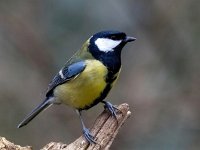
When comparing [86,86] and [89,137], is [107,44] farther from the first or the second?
[89,137]

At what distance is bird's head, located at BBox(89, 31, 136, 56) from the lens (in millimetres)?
4316

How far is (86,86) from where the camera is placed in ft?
14.0

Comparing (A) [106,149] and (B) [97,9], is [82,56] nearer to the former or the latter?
(A) [106,149]

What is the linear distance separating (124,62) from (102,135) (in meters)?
2.99

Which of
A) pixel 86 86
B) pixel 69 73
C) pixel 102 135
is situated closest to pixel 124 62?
pixel 69 73

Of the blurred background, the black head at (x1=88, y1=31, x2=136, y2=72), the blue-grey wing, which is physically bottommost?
the blurred background

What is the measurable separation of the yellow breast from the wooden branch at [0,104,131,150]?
22 centimetres

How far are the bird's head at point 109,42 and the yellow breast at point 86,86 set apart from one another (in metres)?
0.09

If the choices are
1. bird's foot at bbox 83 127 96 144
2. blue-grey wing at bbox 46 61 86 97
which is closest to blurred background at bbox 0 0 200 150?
blue-grey wing at bbox 46 61 86 97

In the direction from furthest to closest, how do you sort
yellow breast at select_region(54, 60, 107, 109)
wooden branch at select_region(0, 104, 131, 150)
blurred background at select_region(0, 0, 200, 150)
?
1. blurred background at select_region(0, 0, 200, 150)
2. yellow breast at select_region(54, 60, 107, 109)
3. wooden branch at select_region(0, 104, 131, 150)

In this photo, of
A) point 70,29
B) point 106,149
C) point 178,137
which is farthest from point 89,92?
point 70,29

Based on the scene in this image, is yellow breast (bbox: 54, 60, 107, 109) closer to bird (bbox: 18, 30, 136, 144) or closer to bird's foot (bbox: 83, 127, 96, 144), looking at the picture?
bird (bbox: 18, 30, 136, 144)

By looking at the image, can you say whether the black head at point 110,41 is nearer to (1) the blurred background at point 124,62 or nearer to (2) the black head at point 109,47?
(2) the black head at point 109,47

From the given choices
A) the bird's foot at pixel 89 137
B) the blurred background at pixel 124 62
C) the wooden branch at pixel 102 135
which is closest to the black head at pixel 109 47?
the wooden branch at pixel 102 135
